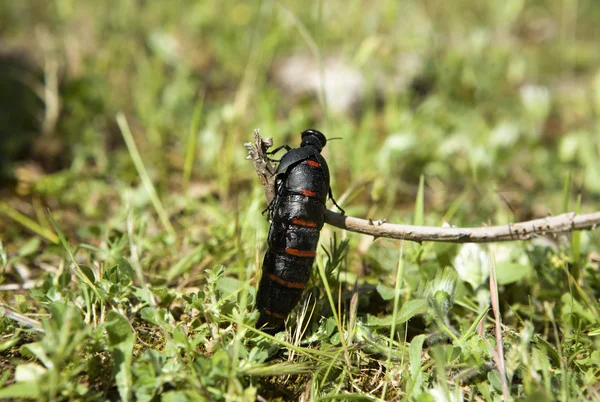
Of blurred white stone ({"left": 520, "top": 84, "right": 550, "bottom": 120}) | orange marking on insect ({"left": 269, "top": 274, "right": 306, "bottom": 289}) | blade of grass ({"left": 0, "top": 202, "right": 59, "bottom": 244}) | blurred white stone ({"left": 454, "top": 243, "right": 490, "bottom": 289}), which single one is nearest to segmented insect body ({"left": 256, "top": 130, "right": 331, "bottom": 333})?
orange marking on insect ({"left": 269, "top": 274, "right": 306, "bottom": 289})

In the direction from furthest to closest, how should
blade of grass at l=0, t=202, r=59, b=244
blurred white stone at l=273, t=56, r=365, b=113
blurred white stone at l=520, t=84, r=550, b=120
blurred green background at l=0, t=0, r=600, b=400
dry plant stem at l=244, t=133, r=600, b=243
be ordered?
blurred white stone at l=273, t=56, r=365, b=113 → blurred white stone at l=520, t=84, r=550, b=120 → blade of grass at l=0, t=202, r=59, b=244 → blurred green background at l=0, t=0, r=600, b=400 → dry plant stem at l=244, t=133, r=600, b=243

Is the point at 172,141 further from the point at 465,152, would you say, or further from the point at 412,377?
the point at 412,377

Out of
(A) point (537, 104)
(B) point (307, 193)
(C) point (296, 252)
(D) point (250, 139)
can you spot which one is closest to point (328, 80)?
(D) point (250, 139)

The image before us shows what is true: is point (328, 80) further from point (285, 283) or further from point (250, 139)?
point (285, 283)

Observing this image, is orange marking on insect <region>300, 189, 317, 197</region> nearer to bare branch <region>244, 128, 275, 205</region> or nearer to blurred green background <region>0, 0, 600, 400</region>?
bare branch <region>244, 128, 275, 205</region>

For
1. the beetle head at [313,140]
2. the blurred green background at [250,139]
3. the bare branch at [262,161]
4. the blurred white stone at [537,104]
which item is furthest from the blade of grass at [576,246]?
the blurred white stone at [537,104]
